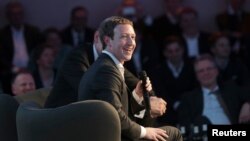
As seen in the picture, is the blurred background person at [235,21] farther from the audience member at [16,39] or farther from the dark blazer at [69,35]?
the audience member at [16,39]

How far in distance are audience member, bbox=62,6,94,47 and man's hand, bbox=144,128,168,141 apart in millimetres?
4237

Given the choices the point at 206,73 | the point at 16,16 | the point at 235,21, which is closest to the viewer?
the point at 206,73

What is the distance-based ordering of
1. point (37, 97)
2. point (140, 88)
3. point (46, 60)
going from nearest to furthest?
point (140, 88) < point (37, 97) < point (46, 60)

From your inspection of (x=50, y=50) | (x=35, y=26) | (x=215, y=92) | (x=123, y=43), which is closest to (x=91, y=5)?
(x=35, y=26)

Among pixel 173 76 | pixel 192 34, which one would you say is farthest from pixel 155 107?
pixel 192 34

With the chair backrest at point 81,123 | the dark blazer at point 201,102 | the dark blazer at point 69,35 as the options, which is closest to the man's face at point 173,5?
the dark blazer at point 69,35

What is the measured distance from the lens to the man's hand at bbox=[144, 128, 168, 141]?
202 inches

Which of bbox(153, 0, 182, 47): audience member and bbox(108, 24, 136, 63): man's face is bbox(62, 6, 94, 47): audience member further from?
bbox(108, 24, 136, 63): man's face

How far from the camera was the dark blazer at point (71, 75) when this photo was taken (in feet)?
18.7

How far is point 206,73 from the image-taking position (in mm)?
7805

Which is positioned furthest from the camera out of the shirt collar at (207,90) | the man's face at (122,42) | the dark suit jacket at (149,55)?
the dark suit jacket at (149,55)

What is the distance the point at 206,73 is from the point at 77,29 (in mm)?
2169

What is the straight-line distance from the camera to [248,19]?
9594mm

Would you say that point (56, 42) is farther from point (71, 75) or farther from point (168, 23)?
point (71, 75)
